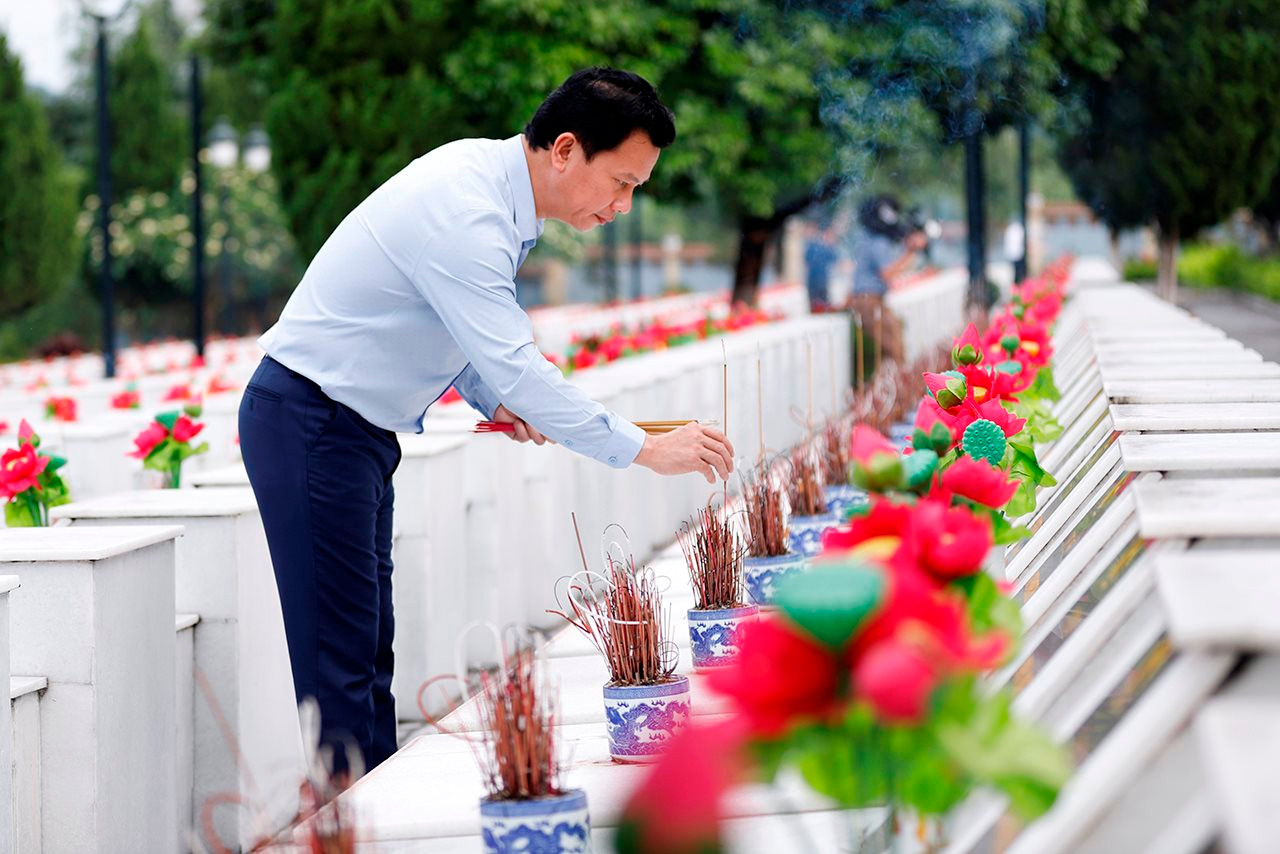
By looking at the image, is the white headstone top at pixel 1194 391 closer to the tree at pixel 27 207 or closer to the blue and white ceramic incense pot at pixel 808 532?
the blue and white ceramic incense pot at pixel 808 532

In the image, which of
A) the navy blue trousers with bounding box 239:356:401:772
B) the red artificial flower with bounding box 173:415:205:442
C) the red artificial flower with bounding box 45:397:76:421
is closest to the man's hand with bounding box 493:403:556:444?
the navy blue trousers with bounding box 239:356:401:772

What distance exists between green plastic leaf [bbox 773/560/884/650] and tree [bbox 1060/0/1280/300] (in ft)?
83.9

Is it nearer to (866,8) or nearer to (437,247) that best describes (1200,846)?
(437,247)

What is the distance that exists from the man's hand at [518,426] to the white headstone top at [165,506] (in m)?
0.89

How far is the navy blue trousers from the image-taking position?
4.03 metres

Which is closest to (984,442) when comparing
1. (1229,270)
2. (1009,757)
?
(1009,757)

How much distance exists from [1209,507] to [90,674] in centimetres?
254

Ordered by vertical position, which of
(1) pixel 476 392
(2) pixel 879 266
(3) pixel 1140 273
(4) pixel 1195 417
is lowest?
(4) pixel 1195 417

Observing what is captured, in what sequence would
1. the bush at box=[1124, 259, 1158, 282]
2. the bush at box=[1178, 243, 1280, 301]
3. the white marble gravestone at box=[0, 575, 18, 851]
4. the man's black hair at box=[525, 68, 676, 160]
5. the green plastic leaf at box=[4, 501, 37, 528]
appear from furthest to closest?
the bush at box=[1124, 259, 1158, 282] < the bush at box=[1178, 243, 1280, 301] < the green plastic leaf at box=[4, 501, 37, 528] < the man's black hair at box=[525, 68, 676, 160] < the white marble gravestone at box=[0, 575, 18, 851]

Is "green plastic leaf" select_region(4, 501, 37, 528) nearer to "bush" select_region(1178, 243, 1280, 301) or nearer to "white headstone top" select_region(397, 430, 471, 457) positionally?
"white headstone top" select_region(397, 430, 471, 457)

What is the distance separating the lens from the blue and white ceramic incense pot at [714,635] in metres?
4.06

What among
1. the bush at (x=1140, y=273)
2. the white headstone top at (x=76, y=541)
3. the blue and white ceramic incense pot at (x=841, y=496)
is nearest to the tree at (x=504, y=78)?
the blue and white ceramic incense pot at (x=841, y=496)

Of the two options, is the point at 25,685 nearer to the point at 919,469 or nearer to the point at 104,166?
the point at 919,469

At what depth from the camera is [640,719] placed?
3.37m
